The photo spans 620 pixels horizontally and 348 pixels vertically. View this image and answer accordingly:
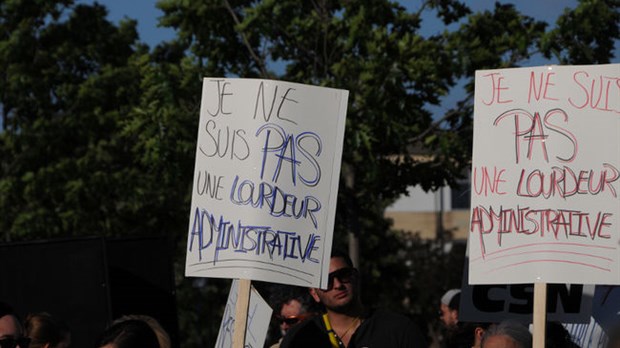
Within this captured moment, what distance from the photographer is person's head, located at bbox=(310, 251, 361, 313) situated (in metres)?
6.18

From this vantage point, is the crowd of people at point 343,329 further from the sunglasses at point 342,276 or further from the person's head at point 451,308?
the person's head at point 451,308

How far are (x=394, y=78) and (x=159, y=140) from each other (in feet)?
9.42

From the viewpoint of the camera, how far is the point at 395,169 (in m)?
15.7

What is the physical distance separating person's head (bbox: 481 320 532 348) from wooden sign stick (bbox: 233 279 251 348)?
51.4 inches

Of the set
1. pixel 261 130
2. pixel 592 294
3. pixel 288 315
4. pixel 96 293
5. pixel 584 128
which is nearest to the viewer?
pixel 584 128

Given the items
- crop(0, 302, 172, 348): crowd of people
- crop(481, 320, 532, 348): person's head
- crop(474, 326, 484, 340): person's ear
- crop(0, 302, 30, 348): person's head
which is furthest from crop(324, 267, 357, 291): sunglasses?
crop(0, 302, 30, 348): person's head

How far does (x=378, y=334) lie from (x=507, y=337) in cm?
119

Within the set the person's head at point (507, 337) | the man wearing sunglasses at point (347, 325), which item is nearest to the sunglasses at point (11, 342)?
the man wearing sunglasses at point (347, 325)

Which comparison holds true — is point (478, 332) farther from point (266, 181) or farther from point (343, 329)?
point (266, 181)

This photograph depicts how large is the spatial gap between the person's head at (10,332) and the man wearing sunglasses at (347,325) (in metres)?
1.46

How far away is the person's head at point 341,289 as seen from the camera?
20.3 ft

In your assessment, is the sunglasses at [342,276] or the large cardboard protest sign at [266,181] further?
the sunglasses at [342,276]

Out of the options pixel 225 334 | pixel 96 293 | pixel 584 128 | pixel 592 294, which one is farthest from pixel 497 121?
pixel 96 293

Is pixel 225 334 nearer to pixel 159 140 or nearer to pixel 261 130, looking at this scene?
pixel 261 130
